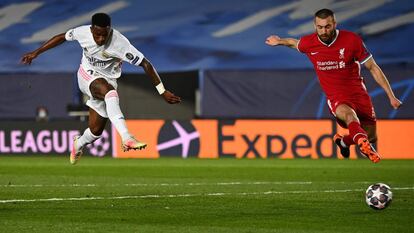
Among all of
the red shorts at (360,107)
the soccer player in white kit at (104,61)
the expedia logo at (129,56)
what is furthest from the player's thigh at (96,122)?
the red shorts at (360,107)

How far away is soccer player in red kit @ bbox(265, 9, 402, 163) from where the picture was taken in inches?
522

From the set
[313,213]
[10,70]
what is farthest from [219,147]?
[313,213]

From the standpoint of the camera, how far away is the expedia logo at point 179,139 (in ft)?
83.0

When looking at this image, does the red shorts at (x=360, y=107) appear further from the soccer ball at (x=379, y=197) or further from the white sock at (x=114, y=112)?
the white sock at (x=114, y=112)

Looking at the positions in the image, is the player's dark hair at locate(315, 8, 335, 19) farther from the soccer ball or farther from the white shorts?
the white shorts

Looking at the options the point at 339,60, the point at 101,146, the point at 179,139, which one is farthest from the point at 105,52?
the point at 101,146

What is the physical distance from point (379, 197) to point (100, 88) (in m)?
4.10

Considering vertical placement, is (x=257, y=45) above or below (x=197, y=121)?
above

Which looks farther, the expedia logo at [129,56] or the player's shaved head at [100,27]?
the expedia logo at [129,56]

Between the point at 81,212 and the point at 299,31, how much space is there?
1746 centimetres

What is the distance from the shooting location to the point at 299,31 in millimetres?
28141

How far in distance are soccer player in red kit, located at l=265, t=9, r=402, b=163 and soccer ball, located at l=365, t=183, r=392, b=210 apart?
1.68 meters

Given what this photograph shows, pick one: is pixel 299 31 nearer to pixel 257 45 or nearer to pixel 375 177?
pixel 257 45

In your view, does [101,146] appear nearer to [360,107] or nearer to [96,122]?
[96,122]
